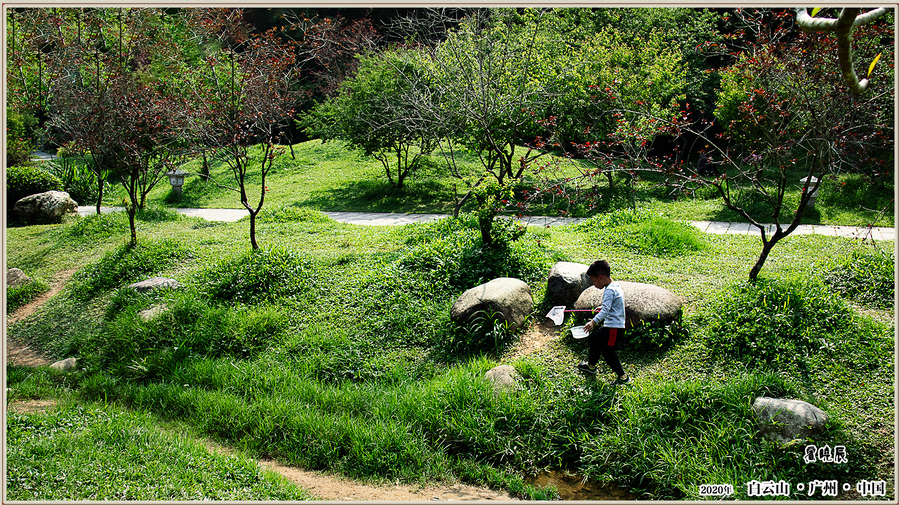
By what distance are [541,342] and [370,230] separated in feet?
17.6

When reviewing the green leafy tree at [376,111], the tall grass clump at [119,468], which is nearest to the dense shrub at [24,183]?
the green leafy tree at [376,111]

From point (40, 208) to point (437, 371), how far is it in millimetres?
12500

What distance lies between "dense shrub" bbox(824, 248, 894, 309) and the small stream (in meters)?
3.88

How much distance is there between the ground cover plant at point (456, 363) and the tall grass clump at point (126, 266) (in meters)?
0.04

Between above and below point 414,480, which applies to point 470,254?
above

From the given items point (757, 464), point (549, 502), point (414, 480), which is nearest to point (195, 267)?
point (414, 480)

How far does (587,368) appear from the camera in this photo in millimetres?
→ 5758

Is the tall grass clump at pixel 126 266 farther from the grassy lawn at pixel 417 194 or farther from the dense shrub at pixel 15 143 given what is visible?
the dense shrub at pixel 15 143

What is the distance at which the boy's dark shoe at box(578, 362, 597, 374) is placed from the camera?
5.67m

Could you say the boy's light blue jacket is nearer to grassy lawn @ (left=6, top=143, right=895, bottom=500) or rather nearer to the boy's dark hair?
the boy's dark hair

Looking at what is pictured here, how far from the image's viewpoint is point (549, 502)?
445 cm

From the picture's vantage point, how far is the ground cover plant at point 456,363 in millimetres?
4918

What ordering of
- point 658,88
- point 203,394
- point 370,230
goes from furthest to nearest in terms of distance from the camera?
1. point 658,88
2. point 370,230
3. point 203,394

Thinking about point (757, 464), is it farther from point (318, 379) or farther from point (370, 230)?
point (370, 230)
